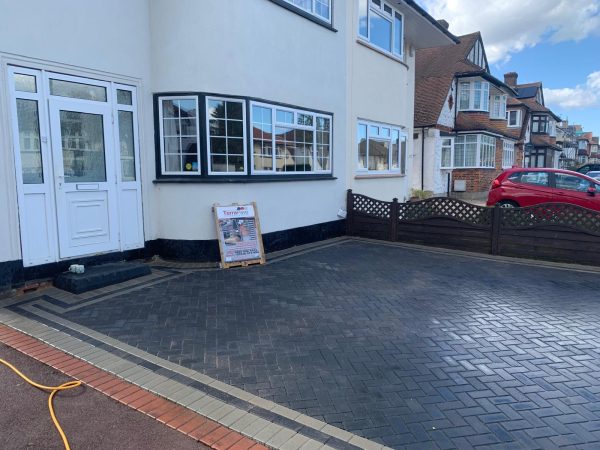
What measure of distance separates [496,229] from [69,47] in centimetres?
847

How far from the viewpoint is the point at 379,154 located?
12.9m

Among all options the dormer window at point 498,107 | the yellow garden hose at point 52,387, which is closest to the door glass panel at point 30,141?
the yellow garden hose at point 52,387

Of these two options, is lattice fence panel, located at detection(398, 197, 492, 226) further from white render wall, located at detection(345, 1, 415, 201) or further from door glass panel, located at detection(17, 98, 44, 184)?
door glass panel, located at detection(17, 98, 44, 184)

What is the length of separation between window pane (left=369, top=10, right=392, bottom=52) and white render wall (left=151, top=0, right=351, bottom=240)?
2863mm

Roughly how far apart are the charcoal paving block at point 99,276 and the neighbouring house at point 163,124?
281 millimetres

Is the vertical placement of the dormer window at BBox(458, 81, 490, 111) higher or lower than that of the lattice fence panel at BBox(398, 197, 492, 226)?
higher

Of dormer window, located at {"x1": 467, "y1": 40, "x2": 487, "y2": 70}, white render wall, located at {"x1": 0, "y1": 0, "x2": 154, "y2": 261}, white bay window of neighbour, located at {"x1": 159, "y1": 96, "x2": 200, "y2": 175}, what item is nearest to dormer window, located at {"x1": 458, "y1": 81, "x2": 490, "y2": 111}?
dormer window, located at {"x1": 467, "y1": 40, "x2": 487, "y2": 70}

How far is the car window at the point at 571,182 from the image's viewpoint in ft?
36.4

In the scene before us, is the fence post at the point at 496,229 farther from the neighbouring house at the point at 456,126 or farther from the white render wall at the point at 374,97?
the neighbouring house at the point at 456,126

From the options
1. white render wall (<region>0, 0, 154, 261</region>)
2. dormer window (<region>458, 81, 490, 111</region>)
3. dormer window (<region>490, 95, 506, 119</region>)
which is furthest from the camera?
dormer window (<region>490, 95, 506, 119</region>)

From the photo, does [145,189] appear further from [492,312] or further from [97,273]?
[492,312]

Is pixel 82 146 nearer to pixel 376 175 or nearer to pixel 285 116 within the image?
pixel 285 116

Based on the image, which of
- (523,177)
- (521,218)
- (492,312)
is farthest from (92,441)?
(523,177)

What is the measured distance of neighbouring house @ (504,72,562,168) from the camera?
4347 cm
